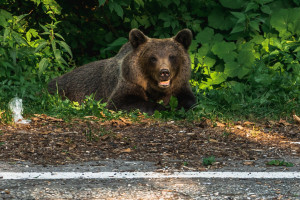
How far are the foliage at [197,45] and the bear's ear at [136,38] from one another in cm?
68

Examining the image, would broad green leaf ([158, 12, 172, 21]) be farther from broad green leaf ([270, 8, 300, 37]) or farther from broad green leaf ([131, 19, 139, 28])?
broad green leaf ([270, 8, 300, 37])

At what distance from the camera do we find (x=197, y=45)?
31.1ft

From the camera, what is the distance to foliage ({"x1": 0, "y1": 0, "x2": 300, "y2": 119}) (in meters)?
7.57

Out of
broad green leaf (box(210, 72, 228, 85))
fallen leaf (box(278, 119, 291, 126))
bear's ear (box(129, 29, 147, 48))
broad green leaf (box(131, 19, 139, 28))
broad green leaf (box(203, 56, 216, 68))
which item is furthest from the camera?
broad green leaf (box(131, 19, 139, 28))

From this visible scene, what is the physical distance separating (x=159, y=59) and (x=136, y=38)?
1.69ft

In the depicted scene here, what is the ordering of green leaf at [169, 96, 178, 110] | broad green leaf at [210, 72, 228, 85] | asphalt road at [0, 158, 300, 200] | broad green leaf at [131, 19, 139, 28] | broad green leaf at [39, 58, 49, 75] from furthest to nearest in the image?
broad green leaf at [131, 19, 139, 28] < broad green leaf at [210, 72, 228, 85] < broad green leaf at [39, 58, 49, 75] < green leaf at [169, 96, 178, 110] < asphalt road at [0, 158, 300, 200]

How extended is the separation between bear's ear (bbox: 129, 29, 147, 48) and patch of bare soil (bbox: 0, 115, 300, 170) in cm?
152

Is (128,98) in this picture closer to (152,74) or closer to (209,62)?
(152,74)

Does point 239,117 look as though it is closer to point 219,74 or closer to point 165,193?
point 219,74

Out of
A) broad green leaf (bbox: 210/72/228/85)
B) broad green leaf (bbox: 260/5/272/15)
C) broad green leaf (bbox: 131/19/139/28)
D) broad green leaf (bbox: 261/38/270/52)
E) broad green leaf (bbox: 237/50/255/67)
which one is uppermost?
broad green leaf (bbox: 260/5/272/15)

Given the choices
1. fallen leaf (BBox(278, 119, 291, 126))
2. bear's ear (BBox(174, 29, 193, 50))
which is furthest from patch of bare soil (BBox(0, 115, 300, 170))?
bear's ear (BBox(174, 29, 193, 50))

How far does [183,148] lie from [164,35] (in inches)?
186

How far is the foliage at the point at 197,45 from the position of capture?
7566 mm

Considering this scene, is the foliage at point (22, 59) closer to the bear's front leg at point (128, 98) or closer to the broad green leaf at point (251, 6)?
the bear's front leg at point (128, 98)
